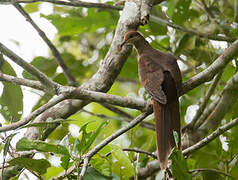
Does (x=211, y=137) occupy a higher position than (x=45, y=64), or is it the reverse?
(x=45, y=64)

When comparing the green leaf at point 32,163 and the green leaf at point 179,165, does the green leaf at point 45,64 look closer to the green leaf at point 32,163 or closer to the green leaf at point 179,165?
the green leaf at point 32,163

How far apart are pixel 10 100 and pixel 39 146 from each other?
852mm

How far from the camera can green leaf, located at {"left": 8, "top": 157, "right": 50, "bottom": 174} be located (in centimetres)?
250

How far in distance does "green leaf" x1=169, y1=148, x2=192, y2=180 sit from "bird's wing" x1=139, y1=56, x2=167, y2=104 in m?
0.89

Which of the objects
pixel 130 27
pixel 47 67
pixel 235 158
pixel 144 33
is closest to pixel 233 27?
pixel 144 33

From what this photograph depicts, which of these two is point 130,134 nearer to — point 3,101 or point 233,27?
point 3,101

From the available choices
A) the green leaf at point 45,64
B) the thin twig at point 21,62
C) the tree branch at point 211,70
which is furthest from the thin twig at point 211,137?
the green leaf at point 45,64

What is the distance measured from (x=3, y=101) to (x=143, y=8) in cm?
136

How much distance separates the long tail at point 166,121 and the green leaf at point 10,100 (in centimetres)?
106

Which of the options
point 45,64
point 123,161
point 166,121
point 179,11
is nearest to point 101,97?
point 123,161

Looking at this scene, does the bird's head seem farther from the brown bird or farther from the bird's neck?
the bird's neck

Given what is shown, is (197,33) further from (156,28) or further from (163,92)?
(163,92)

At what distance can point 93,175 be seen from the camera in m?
2.47

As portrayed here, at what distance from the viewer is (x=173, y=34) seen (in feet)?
14.2
